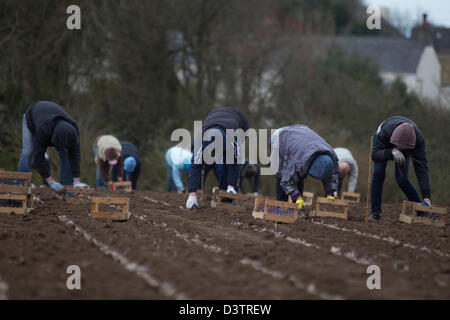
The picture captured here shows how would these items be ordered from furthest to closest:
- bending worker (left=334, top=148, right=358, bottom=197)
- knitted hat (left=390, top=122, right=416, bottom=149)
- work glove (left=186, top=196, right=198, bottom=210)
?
bending worker (left=334, top=148, right=358, bottom=197) → work glove (left=186, top=196, right=198, bottom=210) → knitted hat (left=390, top=122, right=416, bottom=149)

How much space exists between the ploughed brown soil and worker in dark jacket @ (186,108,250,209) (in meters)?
0.89

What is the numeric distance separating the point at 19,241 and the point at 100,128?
14.5m

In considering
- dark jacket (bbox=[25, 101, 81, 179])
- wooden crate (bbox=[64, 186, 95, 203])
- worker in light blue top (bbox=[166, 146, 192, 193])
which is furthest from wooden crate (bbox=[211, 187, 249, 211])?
worker in light blue top (bbox=[166, 146, 192, 193])

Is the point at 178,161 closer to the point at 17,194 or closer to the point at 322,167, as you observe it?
the point at 17,194

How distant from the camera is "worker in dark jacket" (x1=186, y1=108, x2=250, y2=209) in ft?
26.3

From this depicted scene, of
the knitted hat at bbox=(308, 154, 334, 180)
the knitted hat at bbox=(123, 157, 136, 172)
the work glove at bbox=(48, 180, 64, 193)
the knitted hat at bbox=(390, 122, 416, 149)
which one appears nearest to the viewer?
the knitted hat at bbox=(390, 122, 416, 149)

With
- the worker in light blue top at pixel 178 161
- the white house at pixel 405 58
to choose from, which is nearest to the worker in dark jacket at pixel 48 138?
the worker in light blue top at pixel 178 161

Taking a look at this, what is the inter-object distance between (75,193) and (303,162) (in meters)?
3.41

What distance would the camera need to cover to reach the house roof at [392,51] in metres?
39.3

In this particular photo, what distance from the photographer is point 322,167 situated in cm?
711

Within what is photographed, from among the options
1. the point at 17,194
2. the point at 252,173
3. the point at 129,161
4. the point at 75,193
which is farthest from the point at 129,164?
the point at 17,194

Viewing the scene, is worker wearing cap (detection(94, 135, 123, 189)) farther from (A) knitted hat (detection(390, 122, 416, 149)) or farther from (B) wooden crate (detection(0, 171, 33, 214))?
(A) knitted hat (detection(390, 122, 416, 149))

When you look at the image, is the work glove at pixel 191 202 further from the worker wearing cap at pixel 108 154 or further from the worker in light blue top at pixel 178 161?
the worker in light blue top at pixel 178 161
